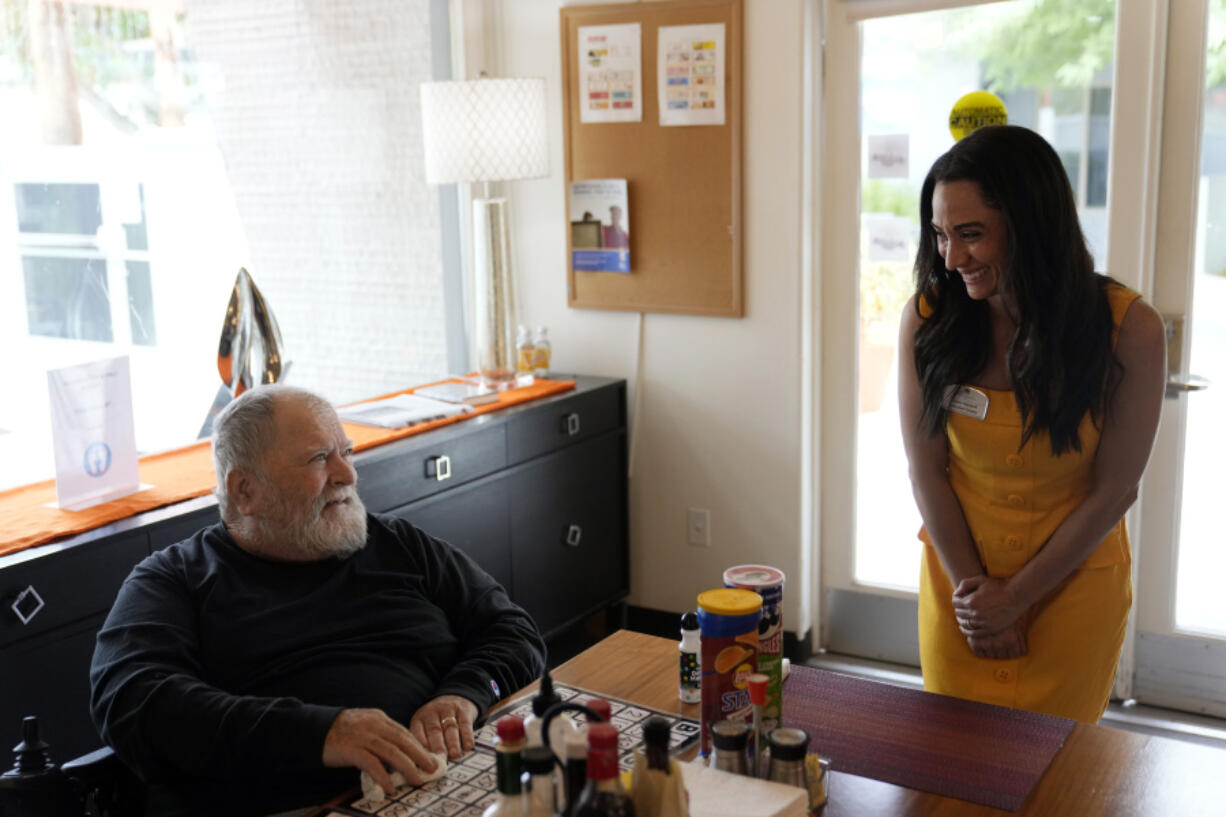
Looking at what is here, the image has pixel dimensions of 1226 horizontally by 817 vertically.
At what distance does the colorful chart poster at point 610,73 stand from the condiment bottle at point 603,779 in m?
2.74

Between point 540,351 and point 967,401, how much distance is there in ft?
6.30

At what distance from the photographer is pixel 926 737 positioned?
1.66 metres

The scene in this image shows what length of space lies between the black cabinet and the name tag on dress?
1361 mm

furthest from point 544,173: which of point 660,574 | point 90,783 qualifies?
point 90,783

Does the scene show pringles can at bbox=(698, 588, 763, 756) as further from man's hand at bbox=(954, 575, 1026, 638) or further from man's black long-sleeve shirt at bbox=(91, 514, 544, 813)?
man's hand at bbox=(954, 575, 1026, 638)

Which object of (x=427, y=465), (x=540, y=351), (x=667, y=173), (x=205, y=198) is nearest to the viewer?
(x=427, y=465)

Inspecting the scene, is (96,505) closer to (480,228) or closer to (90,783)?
(90,783)

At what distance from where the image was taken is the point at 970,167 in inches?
75.0

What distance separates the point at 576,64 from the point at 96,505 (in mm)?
1993

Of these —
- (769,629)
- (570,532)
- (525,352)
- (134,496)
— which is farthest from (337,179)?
(769,629)

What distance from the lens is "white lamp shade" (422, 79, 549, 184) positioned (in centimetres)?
326

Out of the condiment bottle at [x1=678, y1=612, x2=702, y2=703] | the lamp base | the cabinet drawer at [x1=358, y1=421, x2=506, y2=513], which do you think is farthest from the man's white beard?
the lamp base

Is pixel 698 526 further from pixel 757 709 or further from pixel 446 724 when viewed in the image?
pixel 757 709

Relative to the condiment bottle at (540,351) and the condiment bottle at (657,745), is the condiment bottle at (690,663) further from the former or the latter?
the condiment bottle at (540,351)
